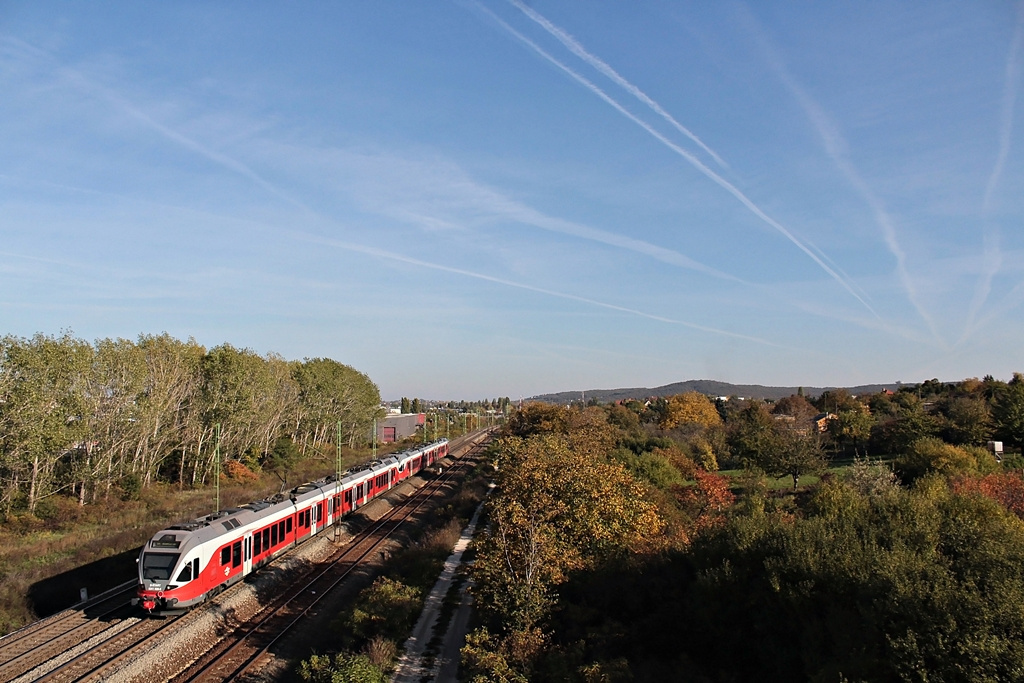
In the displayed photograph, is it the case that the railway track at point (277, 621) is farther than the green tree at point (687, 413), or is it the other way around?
the green tree at point (687, 413)

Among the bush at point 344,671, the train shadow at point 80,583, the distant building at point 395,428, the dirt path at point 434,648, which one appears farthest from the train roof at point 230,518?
the distant building at point 395,428

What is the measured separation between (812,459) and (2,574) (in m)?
43.6

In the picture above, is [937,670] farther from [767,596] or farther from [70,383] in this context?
[70,383]

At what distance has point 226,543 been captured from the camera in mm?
21281

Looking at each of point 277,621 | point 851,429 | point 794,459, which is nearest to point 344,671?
point 277,621

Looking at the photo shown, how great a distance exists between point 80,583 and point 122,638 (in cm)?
838

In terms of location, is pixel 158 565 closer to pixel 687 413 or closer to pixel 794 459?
pixel 794 459

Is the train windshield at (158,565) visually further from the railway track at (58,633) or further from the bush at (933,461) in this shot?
the bush at (933,461)

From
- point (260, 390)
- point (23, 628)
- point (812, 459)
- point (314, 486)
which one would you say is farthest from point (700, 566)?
point (260, 390)

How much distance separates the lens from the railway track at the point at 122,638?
15.2 metres

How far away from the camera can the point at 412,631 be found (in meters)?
19.0

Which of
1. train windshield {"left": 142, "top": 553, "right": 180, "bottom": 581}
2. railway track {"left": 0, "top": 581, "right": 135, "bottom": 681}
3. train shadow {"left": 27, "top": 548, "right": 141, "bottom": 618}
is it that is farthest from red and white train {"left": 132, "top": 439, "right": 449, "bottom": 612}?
train shadow {"left": 27, "top": 548, "right": 141, "bottom": 618}

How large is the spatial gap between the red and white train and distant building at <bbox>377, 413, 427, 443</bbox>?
241 ft

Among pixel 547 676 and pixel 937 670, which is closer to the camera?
pixel 937 670
